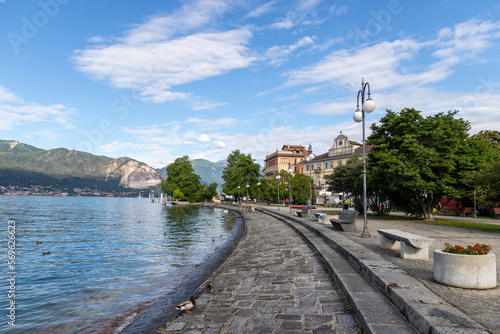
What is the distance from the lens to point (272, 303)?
621cm

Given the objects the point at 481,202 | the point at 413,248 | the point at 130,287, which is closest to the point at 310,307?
the point at 413,248

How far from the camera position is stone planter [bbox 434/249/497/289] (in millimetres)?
5609

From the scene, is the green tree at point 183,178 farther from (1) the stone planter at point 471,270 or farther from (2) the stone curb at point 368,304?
(1) the stone planter at point 471,270

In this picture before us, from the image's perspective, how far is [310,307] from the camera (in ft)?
19.0

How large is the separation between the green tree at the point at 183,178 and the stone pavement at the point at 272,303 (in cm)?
9273

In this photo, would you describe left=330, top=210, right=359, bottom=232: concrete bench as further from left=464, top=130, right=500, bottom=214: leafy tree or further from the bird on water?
the bird on water

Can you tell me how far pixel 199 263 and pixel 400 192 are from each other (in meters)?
18.5

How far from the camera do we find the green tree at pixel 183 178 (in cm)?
10100

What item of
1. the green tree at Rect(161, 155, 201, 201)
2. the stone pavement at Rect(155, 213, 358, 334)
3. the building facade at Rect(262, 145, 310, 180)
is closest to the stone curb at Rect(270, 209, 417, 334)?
the stone pavement at Rect(155, 213, 358, 334)

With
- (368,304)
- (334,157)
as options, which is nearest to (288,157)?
(334,157)

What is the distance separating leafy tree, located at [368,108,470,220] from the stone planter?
58.4 ft

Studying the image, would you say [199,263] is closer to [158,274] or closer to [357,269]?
[158,274]

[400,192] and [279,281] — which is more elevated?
[400,192]

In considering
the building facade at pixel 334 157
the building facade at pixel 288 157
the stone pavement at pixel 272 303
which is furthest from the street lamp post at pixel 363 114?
the building facade at pixel 288 157
